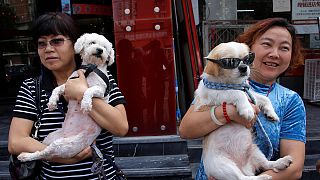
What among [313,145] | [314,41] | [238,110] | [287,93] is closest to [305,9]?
[314,41]

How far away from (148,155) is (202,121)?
10.2 feet

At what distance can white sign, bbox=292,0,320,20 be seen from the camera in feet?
26.7

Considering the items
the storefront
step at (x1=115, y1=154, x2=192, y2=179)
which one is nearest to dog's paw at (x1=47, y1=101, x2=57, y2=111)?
the storefront

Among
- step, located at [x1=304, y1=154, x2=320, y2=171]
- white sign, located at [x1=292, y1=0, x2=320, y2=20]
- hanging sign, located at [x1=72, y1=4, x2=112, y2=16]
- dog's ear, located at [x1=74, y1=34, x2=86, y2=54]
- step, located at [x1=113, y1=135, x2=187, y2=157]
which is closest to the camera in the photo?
dog's ear, located at [x1=74, y1=34, x2=86, y2=54]

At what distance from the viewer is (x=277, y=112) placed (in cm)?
219

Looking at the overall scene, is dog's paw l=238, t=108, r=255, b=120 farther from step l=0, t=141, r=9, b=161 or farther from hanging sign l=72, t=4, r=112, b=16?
hanging sign l=72, t=4, r=112, b=16

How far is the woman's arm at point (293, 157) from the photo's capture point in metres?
2.08

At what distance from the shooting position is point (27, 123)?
2.23 meters

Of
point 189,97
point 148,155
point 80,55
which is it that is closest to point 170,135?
point 148,155

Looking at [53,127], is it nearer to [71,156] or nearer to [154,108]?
[71,156]

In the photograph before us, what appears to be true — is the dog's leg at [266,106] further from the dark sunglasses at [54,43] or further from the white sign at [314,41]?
the white sign at [314,41]

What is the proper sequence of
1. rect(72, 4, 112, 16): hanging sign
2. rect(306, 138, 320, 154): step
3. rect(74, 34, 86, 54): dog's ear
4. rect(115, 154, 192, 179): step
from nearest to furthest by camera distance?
rect(74, 34, 86, 54): dog's ear → rect(115, 154, 192, 179): step → rect(306, 138, 320, 154): step → rect(72, 4, 112, 16): hanging sign

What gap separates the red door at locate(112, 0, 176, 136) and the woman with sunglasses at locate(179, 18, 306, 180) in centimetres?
290

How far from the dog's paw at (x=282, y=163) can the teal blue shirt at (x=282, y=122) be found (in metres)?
0.09
